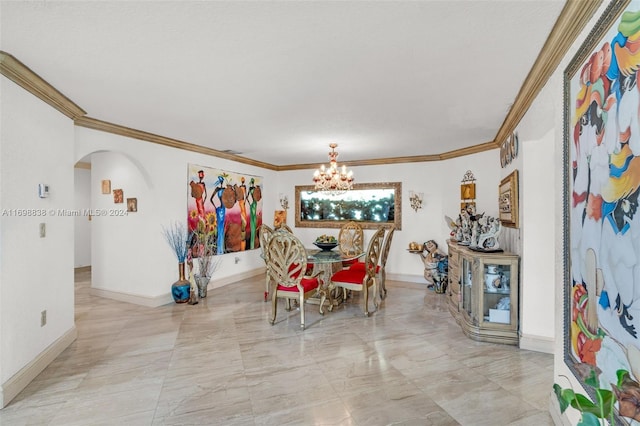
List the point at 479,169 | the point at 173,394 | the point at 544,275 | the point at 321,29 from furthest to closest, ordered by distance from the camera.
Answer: the point at 479,169
the point at 544,275
the point at 173,394
the point at 321,29

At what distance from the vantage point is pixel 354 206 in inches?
245

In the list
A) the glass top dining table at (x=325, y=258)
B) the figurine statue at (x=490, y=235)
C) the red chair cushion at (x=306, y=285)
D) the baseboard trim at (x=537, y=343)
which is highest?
the figurine statue at (x=490, y=235)

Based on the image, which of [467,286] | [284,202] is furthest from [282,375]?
[284,202]

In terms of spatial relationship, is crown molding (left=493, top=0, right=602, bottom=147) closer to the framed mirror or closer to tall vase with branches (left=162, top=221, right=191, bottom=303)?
the framed mirror

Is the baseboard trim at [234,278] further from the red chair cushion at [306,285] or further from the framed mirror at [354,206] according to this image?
the red chair cushion at [306,285]

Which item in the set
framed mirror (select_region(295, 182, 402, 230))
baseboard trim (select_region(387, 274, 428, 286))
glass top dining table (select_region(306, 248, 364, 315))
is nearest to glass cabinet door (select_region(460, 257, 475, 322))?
glass top dining table (select_region(306, 248, 364, 315))

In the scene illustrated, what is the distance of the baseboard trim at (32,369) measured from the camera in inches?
84.4

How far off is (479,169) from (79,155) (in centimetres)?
537

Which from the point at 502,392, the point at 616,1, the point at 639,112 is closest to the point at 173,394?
the point at 502,392

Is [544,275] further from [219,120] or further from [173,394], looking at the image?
[219,120]

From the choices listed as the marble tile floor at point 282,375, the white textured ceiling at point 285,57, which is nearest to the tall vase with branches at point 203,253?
the marble tile floor at point 282,375

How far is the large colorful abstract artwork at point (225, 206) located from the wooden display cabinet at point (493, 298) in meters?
3.99

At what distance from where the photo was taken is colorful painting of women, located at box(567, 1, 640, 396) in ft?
3.51

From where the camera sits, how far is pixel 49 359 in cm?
266
